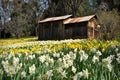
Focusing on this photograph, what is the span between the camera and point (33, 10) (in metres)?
66.9

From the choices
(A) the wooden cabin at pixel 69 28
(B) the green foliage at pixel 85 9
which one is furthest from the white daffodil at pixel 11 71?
(B) the green foliage at pixel 85 9

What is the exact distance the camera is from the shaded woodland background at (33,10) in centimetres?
5766

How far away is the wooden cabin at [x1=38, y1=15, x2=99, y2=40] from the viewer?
1463 inches

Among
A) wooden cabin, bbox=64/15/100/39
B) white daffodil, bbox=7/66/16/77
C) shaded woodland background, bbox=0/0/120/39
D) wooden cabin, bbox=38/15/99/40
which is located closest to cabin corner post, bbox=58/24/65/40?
wooden cabin, bbox=38/15/99/40

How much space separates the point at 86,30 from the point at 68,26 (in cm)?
329

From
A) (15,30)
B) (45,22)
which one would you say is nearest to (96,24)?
(45,22)

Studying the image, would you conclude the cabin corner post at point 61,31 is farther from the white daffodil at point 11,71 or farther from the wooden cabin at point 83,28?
the white daffodil at point 11,71

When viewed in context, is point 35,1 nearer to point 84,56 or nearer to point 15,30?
point 15,30

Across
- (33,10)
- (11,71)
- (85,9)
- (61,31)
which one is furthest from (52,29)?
(11,71)

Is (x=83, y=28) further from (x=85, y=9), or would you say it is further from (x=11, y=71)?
(x=11, y=71)

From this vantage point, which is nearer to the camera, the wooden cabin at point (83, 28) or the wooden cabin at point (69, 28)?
the wooden cabin at point (83, 28)

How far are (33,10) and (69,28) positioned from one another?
29.4 m

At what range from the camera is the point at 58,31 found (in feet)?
132

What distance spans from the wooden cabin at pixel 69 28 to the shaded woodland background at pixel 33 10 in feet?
48.0
